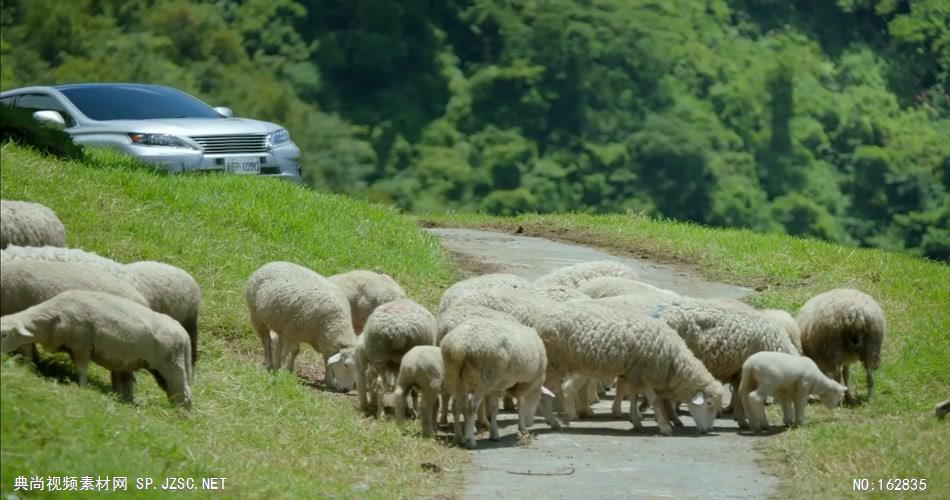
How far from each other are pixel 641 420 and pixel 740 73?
41.4 meters

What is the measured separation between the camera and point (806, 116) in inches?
2039

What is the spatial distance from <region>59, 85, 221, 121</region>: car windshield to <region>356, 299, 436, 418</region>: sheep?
943 centimetres

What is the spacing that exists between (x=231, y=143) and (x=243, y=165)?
28cm

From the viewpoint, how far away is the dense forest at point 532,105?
4556cm

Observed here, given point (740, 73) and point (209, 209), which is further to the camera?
point (740, 73)

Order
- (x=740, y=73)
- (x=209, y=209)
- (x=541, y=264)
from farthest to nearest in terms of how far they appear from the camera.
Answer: (x=740, y=73) → (x=541, y=264) → (x=209, y=209)

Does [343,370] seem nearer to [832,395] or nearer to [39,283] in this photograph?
[39,283]

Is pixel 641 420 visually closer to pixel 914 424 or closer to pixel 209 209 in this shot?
pixel 914 424

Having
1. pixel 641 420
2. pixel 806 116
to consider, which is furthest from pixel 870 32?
pixel 641 420

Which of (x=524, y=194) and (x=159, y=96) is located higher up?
(x=159, y=96)

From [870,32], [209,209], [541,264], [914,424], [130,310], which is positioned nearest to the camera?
[130,310]

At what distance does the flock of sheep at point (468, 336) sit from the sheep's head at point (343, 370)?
0.02 m

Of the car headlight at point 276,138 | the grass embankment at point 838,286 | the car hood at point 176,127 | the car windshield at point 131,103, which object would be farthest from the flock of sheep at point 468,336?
the car windshield at point 131,103

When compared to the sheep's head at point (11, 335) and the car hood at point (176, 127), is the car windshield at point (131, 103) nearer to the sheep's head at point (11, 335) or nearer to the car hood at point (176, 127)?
the car hood at point (176, 127)
